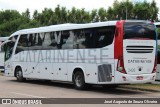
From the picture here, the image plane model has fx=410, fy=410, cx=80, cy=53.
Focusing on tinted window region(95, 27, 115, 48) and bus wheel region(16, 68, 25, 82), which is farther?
bus wheel region(16, 68, 25, 82)

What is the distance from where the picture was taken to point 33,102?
13.9 metres

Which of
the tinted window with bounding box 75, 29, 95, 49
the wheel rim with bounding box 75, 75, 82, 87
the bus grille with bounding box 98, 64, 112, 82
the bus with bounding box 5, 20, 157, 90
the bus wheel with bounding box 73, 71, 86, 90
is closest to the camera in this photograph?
the bus with bounding box 5, 20, 157, 90

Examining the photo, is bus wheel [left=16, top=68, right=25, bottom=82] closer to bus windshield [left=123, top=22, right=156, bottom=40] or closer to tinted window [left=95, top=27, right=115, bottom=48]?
tinted window [left=95, top=27, right=115, bottom=48]

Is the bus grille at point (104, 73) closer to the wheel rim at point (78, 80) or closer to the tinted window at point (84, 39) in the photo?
the tinted window at point (84, 39)

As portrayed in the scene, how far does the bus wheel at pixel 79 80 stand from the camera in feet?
62.3

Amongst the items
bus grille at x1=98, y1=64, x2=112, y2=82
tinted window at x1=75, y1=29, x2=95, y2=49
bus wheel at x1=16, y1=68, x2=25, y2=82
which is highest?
tinted window at x1=75, y1=29, x2=95, y2=49

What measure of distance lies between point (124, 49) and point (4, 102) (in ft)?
18.6

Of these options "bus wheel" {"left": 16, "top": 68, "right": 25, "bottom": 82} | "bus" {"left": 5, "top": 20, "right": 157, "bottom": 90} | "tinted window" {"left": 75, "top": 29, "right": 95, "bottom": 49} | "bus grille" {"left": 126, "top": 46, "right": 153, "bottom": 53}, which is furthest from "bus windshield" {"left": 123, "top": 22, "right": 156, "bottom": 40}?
"bus wheel" {"left": 16, "top": 68, "right": 25, "bottom": 82}

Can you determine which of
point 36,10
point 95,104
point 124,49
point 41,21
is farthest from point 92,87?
point 36,10

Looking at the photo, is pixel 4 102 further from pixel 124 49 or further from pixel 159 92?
pixel 159 92

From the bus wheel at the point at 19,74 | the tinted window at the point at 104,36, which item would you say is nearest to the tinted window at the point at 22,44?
the bus wheel at the point at 19,74

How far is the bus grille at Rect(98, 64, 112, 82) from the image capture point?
17438 mm

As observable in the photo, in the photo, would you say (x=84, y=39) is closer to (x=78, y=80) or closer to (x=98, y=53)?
(x=98, y=53)

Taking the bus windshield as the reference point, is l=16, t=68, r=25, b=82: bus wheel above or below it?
below
